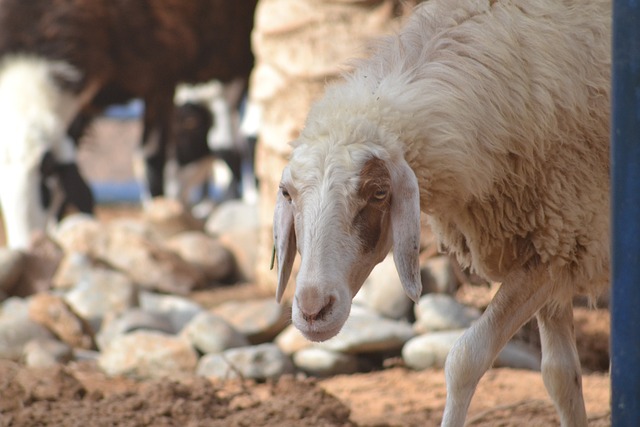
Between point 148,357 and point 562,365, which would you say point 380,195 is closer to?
point 562,365

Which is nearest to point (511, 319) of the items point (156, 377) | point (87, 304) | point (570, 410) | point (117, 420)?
point (570, 410)

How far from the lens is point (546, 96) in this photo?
10.0ft

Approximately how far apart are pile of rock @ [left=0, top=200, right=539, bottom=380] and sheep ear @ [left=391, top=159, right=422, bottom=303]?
1.75 m

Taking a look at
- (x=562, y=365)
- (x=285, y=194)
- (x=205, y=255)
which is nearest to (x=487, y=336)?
(x=562, y=365)

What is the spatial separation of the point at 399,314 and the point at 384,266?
34 centimetres

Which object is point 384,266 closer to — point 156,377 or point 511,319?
point 156,377

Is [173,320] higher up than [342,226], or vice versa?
[342,226]

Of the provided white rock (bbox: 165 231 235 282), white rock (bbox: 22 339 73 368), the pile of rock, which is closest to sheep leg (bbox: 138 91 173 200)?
white rock (bbox: 165 231 235 282)

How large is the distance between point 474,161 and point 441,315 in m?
2.40

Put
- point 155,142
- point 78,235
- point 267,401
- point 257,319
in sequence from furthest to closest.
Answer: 1. point 155,142
2. point 78,235
3. point 257,319
4. point 267,401

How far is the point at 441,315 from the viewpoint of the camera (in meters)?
5.26

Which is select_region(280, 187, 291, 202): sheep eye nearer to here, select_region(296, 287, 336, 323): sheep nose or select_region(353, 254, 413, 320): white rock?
select_region(296, 287, 336, 323): sheep nose

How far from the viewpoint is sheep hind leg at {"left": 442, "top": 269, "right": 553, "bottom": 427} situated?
311 centimetres

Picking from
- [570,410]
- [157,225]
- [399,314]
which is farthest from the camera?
[157,225]
